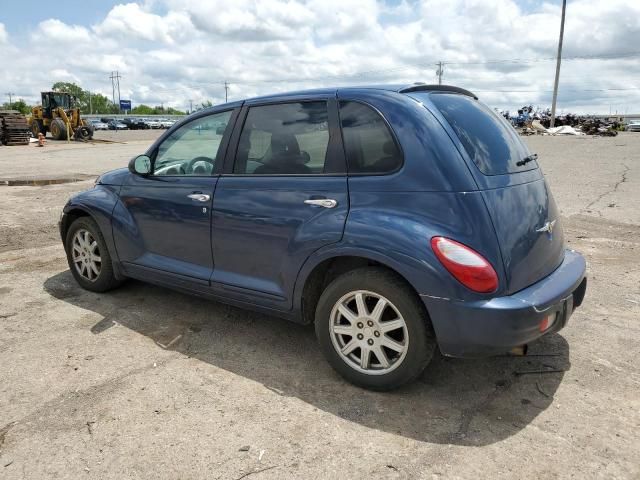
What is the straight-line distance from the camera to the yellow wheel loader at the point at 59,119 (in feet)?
107

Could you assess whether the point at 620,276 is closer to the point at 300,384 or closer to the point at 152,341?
the point at 300,384

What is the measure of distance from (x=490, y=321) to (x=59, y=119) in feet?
117

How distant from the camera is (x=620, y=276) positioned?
519 cm

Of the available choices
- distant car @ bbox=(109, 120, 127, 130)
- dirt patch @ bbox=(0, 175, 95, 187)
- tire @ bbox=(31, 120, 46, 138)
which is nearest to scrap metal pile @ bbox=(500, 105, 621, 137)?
dirt patch @ bbox=(0, 175, 95, 187)

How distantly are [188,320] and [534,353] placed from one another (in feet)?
8.53

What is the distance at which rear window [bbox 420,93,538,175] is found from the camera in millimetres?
2984

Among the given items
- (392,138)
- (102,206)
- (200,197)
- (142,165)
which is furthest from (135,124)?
(392,138)

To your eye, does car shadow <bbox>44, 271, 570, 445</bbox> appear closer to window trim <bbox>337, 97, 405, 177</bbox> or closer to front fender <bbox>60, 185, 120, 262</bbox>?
front fender <bbox>60, 185, 120, 262</bbox>

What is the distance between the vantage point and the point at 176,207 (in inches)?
155

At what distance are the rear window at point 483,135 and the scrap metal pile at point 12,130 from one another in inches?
1222

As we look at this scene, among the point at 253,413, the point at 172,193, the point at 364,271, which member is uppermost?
the point at 172,193

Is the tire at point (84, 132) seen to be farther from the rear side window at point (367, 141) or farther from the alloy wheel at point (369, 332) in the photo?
the alloy wheel at point (369, 332)

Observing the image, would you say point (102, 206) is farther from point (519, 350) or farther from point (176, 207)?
point (519, 350)

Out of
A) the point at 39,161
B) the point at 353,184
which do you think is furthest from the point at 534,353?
the point at 39,161
